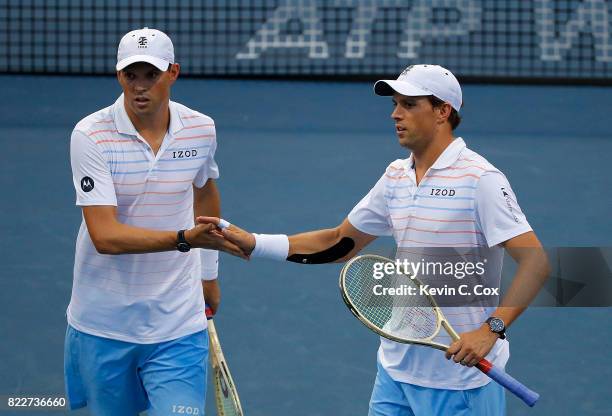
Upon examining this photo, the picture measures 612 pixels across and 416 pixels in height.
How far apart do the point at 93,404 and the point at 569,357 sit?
321 cm

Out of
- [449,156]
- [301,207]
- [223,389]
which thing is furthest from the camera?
[301,207]

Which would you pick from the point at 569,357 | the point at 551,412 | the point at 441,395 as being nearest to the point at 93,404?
the point at 441,395

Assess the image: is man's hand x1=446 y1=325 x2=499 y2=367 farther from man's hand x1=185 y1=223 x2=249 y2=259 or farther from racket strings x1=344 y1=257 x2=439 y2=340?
man's hand x1=185 y1=223 x2=249 y2=259

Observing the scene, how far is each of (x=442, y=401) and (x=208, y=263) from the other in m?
1.53

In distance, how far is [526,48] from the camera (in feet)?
51.3

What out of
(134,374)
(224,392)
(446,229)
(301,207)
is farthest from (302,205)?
(446,229)

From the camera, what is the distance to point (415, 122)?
5215 mm

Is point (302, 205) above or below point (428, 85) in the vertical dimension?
below

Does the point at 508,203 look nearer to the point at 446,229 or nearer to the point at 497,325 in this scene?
the point at 446,229

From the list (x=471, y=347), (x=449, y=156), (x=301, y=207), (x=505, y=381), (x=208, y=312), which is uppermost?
(x=449, y=156)

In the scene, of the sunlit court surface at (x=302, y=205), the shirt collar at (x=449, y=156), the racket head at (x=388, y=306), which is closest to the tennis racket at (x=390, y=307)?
the racket head at (x=388, y=306)

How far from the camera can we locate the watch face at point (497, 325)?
4871 mm

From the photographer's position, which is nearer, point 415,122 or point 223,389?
point 415,122

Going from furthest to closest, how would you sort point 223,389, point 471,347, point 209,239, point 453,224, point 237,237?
1. point 223,389
2. point 237,237
3. point 209,239
4. point 453,224
5. point 471,347
